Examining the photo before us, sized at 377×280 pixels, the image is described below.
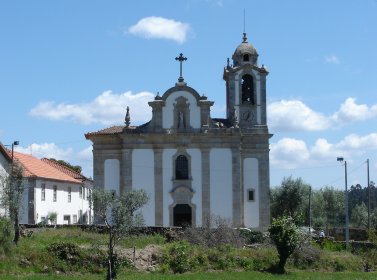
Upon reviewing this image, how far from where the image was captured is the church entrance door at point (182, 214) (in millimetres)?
50188

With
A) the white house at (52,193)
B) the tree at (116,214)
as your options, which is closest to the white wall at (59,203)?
the white house at (52,193)

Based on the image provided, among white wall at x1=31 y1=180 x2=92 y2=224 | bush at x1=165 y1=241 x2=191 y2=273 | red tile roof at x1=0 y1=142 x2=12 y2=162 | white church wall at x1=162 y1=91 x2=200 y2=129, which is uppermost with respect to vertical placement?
white church wall at x1=162 y1=91 x2=200 y2=129

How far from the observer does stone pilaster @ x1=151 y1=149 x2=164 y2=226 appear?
49.9 meters

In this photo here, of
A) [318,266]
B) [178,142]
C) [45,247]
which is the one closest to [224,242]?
[318,266]

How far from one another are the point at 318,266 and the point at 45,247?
48.9 ft

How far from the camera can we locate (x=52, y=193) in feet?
198

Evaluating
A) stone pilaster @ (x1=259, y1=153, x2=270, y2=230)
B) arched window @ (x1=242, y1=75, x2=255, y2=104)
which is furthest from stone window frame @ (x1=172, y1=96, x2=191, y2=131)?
stone pilaster @ (x1=259, y1=153, x2=270, y2=230)

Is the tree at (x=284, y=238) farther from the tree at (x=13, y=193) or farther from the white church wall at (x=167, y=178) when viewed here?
the white church wall at (x=167, y=178)

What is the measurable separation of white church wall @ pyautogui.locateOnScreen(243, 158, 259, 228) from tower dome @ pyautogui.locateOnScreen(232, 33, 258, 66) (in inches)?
324

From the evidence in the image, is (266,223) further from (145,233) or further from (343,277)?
(343,277)

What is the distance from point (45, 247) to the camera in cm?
3186

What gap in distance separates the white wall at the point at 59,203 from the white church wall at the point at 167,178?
36.5ft

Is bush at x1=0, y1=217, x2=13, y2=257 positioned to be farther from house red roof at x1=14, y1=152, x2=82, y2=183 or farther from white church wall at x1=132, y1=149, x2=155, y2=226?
house red roof at x1=14, y1=152, x2=82, y2=183

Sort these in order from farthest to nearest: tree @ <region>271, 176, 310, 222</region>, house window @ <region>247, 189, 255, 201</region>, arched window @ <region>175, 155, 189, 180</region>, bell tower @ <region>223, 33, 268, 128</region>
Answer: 1. tree @ <region>271, 176, 310, 222</region>
2. bell tower @ <region>223, 33, 268, 128</region>
3. house window @ <region>247, 189, 255, 201</region>
4. arched window @ <region>175, 155, 189, 180</region>
